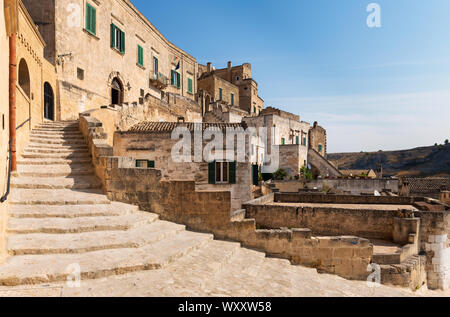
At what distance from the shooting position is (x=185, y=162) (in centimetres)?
1392

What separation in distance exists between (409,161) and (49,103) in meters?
66.4

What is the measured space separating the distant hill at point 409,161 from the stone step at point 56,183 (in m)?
51.6

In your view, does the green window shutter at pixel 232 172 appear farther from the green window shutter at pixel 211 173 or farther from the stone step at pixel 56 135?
the stone step at pixel 56 135

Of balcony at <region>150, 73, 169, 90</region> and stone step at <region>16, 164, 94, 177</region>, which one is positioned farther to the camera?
balcony at <region>150, 73, 169, 90</region>

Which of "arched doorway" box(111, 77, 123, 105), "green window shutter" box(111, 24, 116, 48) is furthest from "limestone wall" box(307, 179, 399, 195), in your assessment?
"green window shutter" box(111, 24, 116, 48)

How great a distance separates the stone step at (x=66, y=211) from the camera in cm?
513

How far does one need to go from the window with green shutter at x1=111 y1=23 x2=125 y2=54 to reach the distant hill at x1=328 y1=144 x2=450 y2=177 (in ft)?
146

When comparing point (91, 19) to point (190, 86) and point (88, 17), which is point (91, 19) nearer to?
point (88, 17)

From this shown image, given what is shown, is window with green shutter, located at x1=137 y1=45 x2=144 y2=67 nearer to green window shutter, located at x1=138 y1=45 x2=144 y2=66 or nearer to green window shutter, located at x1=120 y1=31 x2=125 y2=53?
green window shutter, located at x1=138 y1=45 x2=144 y2=66

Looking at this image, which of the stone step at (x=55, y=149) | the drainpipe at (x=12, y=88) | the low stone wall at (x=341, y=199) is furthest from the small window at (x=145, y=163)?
the drainpipe at (x=12, y=88)

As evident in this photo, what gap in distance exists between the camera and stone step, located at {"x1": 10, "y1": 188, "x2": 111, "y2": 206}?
5535 millimetres
